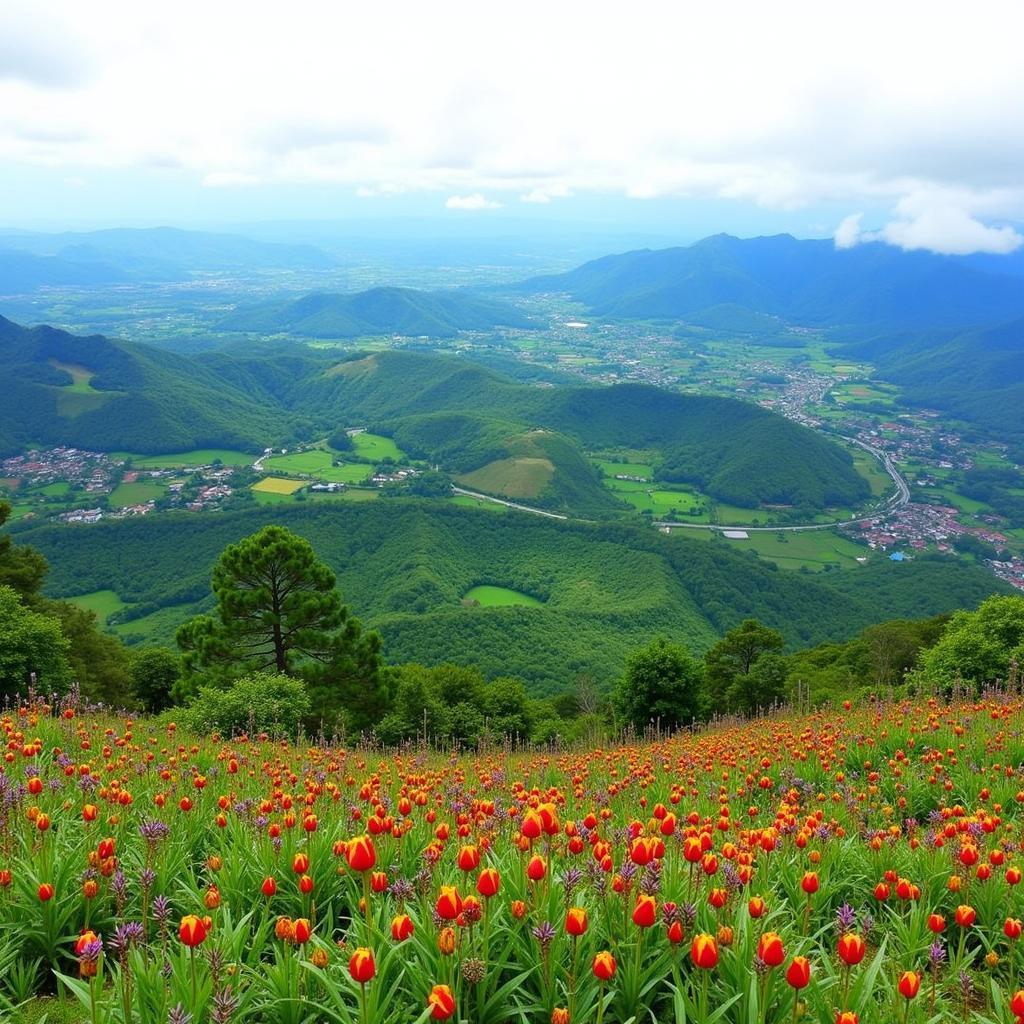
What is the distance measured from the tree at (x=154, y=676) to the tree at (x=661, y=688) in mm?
19974

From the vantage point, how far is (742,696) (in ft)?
107

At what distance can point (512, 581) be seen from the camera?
105m

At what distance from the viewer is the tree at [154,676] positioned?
3030cm

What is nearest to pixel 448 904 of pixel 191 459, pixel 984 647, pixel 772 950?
pixel 772 950

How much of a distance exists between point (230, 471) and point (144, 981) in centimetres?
16354

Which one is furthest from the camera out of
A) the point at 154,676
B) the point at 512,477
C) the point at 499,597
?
the point at 512,477

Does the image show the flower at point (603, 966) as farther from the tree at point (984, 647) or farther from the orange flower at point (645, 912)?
the tree at point (984, 647)

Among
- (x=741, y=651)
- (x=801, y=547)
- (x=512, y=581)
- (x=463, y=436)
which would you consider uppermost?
(x=463, y=436)

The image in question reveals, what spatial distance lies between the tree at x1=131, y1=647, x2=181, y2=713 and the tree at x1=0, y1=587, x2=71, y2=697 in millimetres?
10998

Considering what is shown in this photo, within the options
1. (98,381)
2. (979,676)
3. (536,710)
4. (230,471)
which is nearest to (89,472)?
(230,471)

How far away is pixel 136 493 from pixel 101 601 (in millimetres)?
53022

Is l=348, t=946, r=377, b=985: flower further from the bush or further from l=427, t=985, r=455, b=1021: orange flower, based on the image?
the bush

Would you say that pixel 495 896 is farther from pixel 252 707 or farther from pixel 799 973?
pixel 252 707

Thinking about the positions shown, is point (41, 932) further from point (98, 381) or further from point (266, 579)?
point (98, 381)
